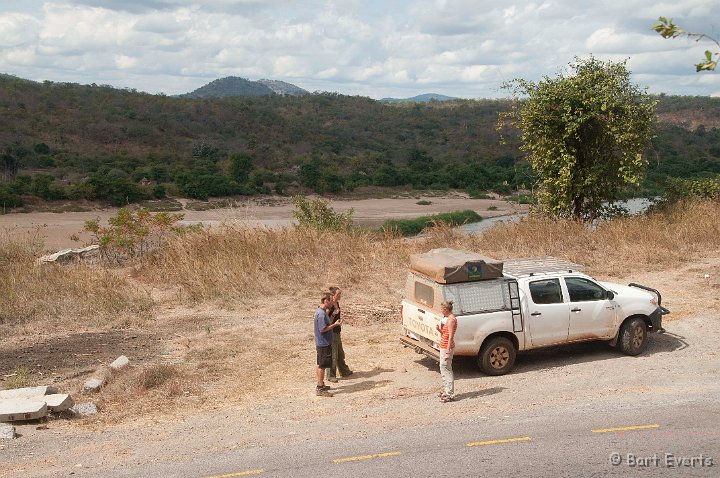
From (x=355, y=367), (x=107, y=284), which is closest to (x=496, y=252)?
(x=355, y=367)

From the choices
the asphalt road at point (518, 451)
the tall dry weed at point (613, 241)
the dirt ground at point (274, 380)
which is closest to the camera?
the asphalt road at point (518, 451)

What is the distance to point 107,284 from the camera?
1831 centimetres

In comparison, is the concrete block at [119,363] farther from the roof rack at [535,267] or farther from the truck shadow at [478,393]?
the roof rack at [535,267]

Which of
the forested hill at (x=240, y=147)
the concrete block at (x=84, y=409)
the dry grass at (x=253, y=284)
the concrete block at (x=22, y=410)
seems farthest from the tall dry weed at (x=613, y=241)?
the forested hill at (x=240, y=147)

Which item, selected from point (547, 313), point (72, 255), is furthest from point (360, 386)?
point (72, 255)

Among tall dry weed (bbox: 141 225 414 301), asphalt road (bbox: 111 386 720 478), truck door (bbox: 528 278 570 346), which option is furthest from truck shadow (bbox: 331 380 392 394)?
tall dry weed (bbox: 141 225 414 301)

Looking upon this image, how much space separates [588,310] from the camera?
12922 millimetres

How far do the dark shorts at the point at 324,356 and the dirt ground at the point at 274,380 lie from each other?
20.4 inches

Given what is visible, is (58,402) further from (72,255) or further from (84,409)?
(72,255)

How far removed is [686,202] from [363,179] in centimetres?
4824

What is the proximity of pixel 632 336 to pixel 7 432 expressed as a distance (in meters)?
10.1

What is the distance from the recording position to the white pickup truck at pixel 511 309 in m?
12.2

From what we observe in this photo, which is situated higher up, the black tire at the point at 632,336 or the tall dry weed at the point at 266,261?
the tall dry weed at the point at 266,261

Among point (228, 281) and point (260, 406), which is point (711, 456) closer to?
point (260, 406)
